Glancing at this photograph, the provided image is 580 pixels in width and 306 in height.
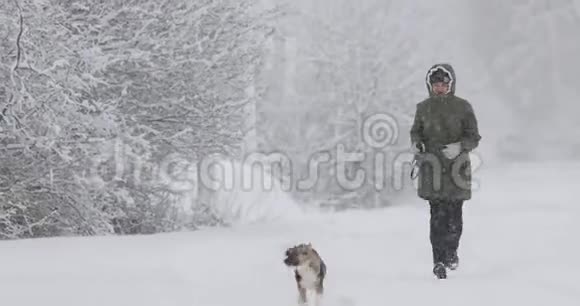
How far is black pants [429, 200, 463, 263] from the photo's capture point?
276 inches

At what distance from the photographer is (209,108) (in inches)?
449

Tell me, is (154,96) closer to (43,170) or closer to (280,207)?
(43,170)

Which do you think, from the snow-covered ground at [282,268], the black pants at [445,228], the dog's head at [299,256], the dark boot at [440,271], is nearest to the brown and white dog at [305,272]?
the dog's head at [299,256]

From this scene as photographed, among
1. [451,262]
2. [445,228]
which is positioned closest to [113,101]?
[445,228]

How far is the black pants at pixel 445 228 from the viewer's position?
7.02 metres

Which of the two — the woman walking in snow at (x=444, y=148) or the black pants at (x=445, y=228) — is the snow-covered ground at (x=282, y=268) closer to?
the black pants at (x=445, y=228)

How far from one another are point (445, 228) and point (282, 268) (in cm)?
170

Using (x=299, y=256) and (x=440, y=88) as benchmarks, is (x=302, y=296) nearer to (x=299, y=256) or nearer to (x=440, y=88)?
(x=299, y=256)

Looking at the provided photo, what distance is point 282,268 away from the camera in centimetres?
775

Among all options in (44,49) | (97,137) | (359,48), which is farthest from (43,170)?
(359,48)

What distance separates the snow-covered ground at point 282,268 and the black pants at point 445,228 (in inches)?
9.8

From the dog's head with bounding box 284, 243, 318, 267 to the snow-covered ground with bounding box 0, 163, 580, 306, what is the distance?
438 millimetres

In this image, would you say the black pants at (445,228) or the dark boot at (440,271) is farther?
the black pants at (445,228)

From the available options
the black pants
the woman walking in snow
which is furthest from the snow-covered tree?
the black pants
